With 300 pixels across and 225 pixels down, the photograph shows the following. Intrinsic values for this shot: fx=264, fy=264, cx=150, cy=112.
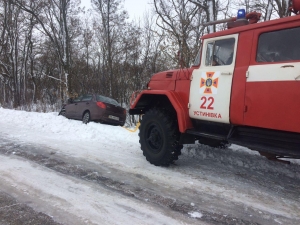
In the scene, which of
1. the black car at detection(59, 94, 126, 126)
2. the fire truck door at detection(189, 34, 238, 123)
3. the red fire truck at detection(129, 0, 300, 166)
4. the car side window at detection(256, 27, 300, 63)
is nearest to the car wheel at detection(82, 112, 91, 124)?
the black car at detection(59, 94, 126, 126)

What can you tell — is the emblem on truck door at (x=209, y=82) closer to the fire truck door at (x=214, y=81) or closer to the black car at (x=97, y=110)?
the fire truck door at (x=214, y=81)

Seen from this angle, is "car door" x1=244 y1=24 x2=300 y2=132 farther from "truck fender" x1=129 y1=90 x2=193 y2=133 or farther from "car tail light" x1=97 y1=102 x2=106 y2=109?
"car tail light" x1=97 y1=102 x2=106 y2=109

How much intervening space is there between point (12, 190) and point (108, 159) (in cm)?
205

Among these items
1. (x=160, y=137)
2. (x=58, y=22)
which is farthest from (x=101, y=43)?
(x=160, y=137)

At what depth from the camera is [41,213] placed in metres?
3.02

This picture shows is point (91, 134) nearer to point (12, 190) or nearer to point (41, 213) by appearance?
point (12, 190)

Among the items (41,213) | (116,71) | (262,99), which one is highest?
(116,71)

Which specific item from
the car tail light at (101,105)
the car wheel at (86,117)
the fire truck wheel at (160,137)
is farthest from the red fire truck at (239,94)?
the car wheel at (86,117)

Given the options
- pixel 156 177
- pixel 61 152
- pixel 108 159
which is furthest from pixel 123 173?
pixel 61 152

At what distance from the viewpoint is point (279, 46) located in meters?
3.65

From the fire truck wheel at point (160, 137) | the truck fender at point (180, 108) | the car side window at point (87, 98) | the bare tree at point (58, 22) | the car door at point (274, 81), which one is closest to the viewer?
the car door at point (274, 81)

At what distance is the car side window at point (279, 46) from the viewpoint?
3.48m

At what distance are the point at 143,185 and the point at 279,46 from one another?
2.79m

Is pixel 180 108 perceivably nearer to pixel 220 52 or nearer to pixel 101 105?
pixel 220 52
